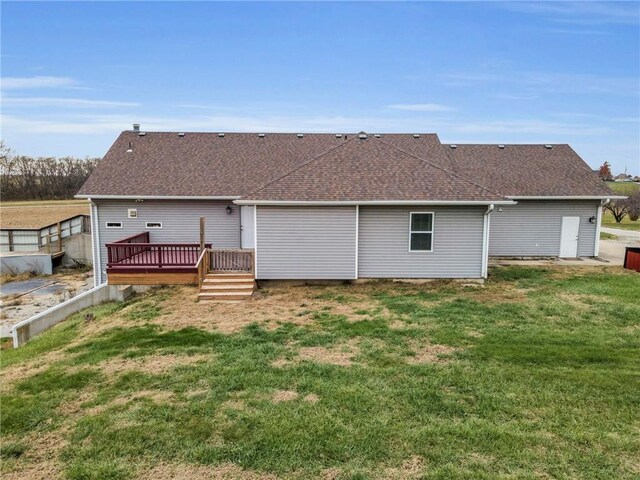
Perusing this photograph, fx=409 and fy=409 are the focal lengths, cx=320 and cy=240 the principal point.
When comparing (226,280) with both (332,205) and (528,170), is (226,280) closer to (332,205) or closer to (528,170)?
(332,205)

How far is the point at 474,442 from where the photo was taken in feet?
14.8

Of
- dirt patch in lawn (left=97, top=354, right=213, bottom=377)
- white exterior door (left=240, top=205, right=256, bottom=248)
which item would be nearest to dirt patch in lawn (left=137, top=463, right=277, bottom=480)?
dirt patch in lawn (left=97, top=354, right=213, bottom=377)

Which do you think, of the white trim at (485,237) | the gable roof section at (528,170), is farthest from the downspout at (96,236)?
the gable roof section at (528,170)

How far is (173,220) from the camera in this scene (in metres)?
14.7

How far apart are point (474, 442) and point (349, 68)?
25274 mm

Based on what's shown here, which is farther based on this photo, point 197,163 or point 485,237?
point 197,163

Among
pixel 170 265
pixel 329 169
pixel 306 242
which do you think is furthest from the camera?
pixel 329 169

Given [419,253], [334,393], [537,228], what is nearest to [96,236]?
[419,253]

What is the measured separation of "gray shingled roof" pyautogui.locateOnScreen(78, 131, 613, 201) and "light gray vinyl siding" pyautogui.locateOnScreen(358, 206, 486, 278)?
59cm

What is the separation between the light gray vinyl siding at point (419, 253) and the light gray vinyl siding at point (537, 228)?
192 inches

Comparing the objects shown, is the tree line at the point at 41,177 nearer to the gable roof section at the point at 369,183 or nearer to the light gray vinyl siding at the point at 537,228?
the gable roof section at the point at 369,183

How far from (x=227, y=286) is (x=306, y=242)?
2.55m

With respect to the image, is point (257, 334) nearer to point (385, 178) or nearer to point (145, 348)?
point (145, 348)

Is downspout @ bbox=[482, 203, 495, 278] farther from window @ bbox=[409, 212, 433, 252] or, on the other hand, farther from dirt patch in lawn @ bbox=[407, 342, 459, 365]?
dirt patch in lawn @ bbox=[407, 342, 459, 365]
